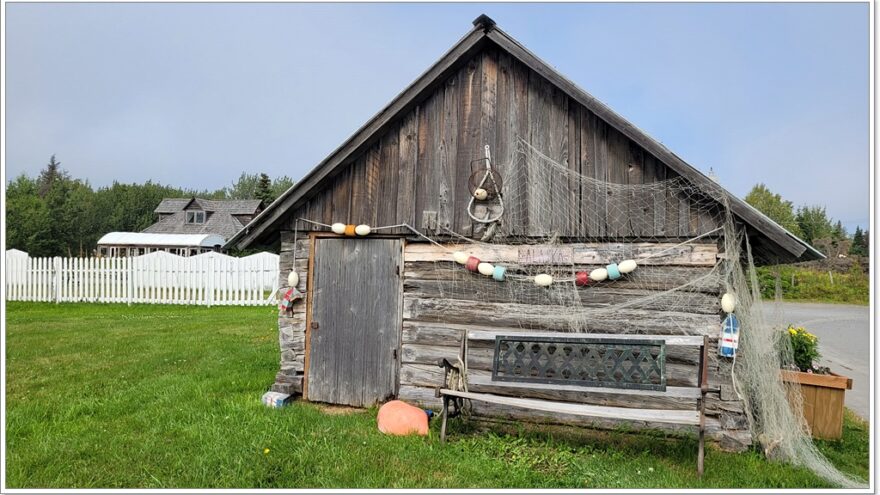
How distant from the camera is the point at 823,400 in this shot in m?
6.02

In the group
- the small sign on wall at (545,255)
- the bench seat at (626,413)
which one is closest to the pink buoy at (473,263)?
the small sign on wall at (545,255)

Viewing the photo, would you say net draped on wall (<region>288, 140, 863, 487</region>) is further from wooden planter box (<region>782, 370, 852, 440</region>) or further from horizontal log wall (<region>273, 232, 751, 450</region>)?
wooden planter box (<region>782, 370, 852, 440</region>)

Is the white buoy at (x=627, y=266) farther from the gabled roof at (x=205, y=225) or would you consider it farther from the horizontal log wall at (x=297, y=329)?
the gabled roof at (x=205, y=225)

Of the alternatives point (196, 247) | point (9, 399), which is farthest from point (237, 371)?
point (196, 247)

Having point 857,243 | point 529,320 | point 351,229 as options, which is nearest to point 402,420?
point 529,320

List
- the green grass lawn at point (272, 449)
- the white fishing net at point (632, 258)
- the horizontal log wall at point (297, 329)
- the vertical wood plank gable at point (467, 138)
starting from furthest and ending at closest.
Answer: the horizontal log wall at point (297, 329)
the vertical wood plank gable at point (467, 138)
the white fishing net at point (632, 258)
the green grass lawn at point (272, 449)

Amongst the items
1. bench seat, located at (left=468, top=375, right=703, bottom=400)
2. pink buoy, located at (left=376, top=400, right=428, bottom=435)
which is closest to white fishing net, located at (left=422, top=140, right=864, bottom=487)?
bench seat, located at (left=468, top=375, right=703, bottom=400)

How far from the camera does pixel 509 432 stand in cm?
573

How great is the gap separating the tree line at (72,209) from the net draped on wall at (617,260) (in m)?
36.8

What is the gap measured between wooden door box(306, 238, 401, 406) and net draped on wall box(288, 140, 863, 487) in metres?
0.68

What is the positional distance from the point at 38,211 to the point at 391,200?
49.7 metres

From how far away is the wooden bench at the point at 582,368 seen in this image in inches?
198

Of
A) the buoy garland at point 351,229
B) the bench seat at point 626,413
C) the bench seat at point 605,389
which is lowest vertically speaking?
the bench seat at point 626,413

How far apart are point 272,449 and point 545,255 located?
3.54 metres
